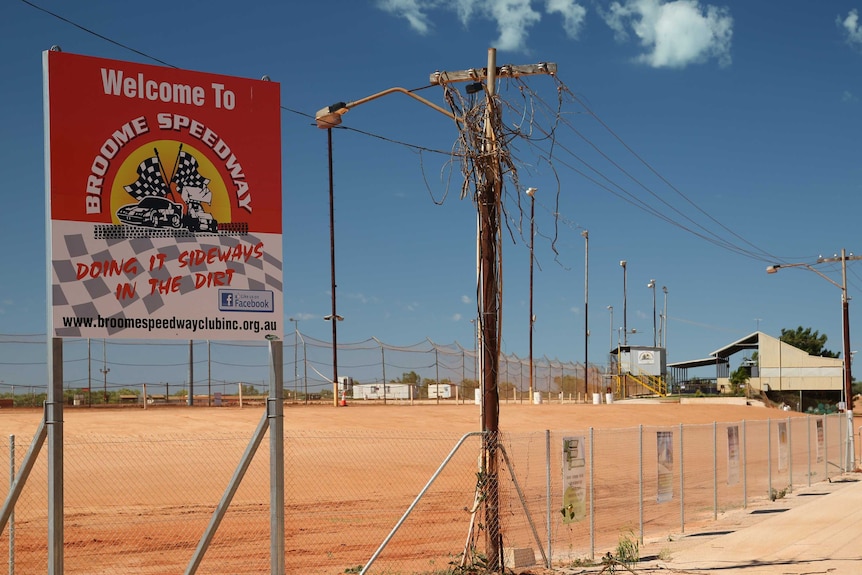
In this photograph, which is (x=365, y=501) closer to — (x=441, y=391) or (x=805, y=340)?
(x=441, y=391)

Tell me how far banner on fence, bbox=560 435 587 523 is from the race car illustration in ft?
21.7

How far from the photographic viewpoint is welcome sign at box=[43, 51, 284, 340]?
7980mm

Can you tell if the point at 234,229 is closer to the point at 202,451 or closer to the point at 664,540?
the point at 664,540

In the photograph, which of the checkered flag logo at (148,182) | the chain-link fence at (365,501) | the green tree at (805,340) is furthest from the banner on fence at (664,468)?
the green tree at (805,340)

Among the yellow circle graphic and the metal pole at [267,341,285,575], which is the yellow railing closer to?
the metal pole at [267,341,285,575]

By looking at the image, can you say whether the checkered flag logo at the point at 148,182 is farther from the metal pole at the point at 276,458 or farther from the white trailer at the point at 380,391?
the white trailer at the point at 380,391

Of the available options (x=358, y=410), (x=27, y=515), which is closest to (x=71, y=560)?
(x=27, y=515)

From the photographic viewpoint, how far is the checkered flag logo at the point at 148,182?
27.0ft

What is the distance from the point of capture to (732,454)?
18641 mm

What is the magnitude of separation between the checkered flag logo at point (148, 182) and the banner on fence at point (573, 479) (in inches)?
270

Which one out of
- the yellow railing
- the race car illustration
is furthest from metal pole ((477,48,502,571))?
the yellow railing

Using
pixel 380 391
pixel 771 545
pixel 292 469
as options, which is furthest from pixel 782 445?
pixel 380 391

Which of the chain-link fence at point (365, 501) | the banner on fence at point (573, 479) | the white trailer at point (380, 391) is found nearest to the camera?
the banner on fence at point (573, 479)

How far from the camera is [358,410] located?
36.8m
